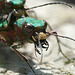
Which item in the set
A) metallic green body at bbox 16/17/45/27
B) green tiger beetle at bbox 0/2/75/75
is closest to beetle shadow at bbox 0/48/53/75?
green tiger beetle at bbox 0/2/75/75

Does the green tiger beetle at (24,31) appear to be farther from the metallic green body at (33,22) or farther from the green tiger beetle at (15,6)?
the green tiger beetle at (15,6)

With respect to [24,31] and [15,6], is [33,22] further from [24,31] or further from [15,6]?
[15,6]

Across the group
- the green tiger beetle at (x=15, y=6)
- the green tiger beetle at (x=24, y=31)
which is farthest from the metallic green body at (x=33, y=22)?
the green tiger beetle at (x=15, y=6)

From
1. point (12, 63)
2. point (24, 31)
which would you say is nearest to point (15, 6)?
point (24, 31)

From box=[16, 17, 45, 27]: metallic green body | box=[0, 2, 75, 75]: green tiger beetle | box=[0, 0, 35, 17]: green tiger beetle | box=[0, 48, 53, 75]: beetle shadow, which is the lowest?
box=[0, 48, 53, 75]: beetle shadow

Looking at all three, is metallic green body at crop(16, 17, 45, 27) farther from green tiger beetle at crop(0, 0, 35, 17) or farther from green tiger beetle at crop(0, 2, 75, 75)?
green tiger beetle at crop(0, 0, 35, 17)

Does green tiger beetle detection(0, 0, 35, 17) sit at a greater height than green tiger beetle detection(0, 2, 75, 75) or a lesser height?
greater
